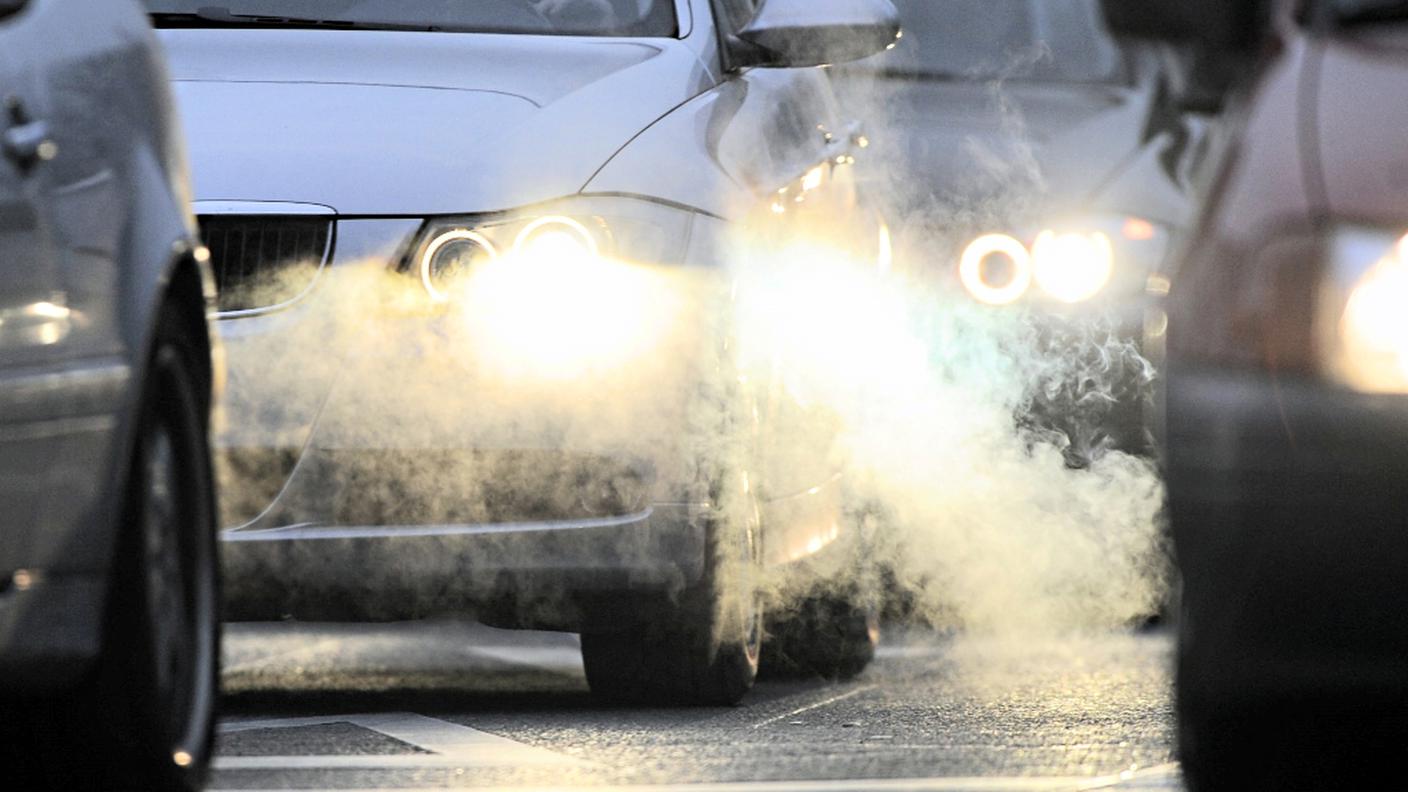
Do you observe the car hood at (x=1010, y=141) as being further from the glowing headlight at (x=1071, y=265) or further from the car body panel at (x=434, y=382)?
the car body panel at (x=434, y=382)

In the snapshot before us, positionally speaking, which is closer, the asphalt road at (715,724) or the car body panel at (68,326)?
the car body panel at (68,326)

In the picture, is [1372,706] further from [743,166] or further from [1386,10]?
[743,166]

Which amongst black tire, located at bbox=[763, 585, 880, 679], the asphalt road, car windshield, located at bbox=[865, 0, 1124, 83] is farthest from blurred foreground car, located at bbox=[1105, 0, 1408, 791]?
car windshield, located at bbox=[865, 0, 1124, 83]

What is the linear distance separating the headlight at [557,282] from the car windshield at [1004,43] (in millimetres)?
3858

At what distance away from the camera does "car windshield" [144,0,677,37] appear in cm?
697

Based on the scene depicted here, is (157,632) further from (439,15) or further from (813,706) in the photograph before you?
(439,15)

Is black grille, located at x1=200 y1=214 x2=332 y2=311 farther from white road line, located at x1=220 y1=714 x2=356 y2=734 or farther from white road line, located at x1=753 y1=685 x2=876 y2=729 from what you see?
white road line, located at x1=753 y1=685 x2=876 y2=729

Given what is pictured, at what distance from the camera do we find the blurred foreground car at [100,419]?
3879 millimetres

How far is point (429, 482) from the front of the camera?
6082 mm

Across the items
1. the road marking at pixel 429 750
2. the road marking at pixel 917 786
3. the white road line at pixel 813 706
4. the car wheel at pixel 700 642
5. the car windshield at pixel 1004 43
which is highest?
the car windshield at pixel 1004 43

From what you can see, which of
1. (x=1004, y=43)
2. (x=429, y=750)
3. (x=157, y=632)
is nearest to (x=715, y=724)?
(x=429, y=750)

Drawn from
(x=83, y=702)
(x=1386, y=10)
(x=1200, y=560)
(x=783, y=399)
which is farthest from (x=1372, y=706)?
(x=783, y=399)

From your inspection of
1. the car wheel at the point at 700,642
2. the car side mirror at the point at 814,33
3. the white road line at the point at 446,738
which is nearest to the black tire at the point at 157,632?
the white road line at the point at 446,738

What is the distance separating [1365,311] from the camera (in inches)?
157
